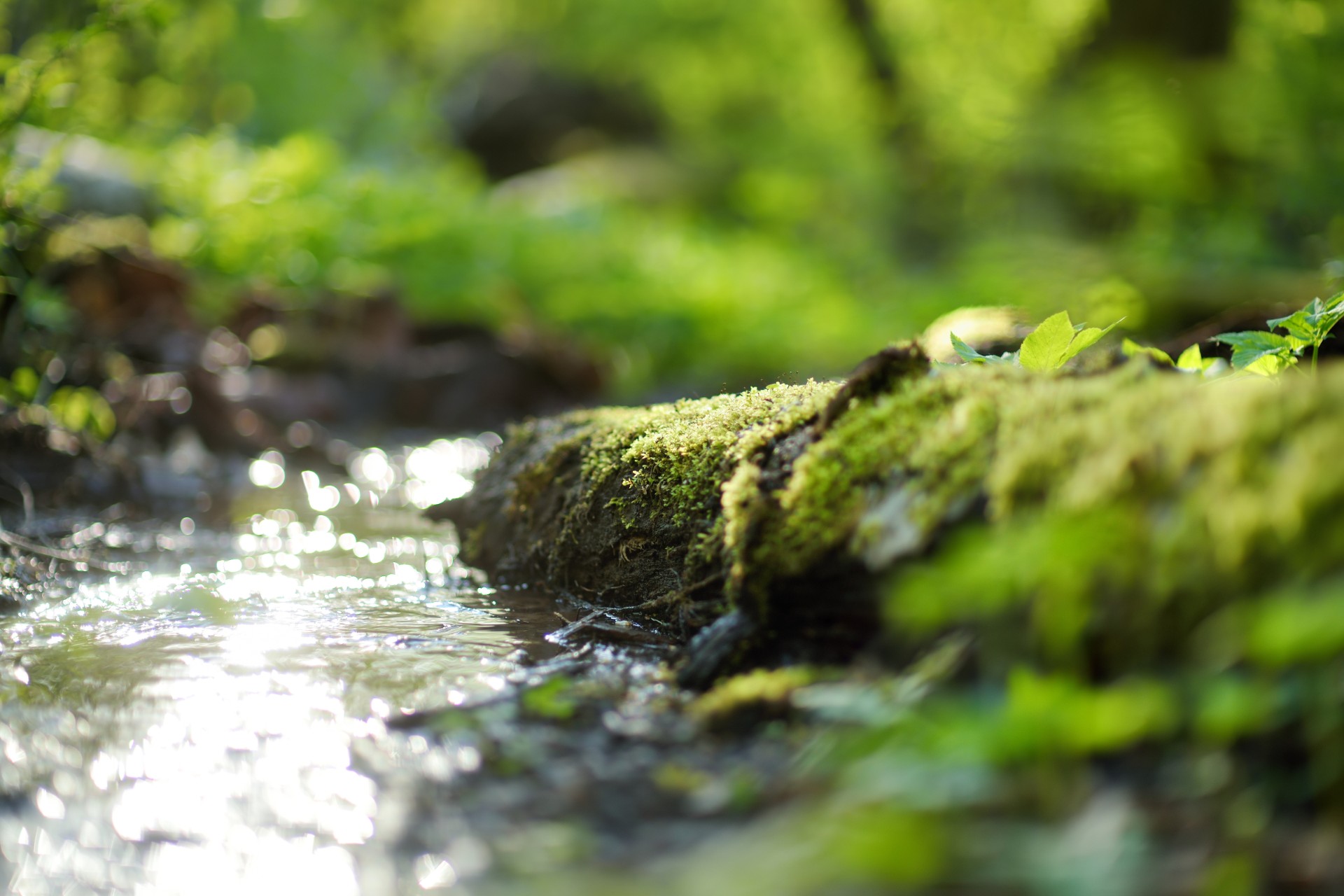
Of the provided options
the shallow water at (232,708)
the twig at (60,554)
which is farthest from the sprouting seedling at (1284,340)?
the twig at (60,554)

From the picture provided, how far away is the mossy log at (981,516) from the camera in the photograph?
4.05 ft

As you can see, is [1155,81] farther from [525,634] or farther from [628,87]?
[628,87]

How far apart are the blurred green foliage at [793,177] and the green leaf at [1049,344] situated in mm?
1812

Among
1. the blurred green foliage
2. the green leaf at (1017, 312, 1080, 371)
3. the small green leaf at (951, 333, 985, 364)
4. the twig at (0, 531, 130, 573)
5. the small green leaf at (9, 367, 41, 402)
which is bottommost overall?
the twig at (0, 531, 130, 573)

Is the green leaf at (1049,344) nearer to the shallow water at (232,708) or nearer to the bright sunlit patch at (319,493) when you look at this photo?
the shallow water at (232,708)

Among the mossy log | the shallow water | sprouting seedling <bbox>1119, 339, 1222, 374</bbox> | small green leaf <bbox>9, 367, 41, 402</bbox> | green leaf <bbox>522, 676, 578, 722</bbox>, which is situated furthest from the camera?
small green leaf <bbox>9, 367, 41, 402</bbox>

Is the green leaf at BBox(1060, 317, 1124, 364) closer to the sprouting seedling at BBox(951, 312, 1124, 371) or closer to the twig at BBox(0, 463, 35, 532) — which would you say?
the sprouting seedling at BBox(951, 312, 1124, 371)

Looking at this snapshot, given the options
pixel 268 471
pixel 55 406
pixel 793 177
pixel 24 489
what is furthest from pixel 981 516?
pixel 793 177

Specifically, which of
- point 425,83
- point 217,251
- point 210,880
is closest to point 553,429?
point 210,880

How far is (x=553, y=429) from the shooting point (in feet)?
11.0

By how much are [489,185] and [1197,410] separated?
19.3 metres

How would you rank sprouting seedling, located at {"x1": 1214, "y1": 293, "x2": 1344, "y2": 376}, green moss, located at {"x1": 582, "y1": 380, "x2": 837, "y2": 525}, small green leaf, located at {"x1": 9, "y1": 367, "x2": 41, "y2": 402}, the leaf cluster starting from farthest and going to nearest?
the leaf cluster → small green leaf, located at {"x1": 9, "y1": 367, "x2": 41, "y2": 402} → green moss, located at {"x1": 582, "y1": 380, "x2": 837, "y2": 525} → sprouting seedling, located at {"x1": 1214, "y1": 293, "x2": 1344, "y2": 376}

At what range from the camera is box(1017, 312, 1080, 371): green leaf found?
2070 millimetres

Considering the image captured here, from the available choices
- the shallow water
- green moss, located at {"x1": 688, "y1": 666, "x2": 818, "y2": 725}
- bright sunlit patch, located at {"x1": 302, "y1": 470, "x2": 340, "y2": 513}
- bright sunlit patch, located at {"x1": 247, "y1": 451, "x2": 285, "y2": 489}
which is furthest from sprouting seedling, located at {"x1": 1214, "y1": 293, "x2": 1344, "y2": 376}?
bright sunlit patch, located at {"x1": 247, "y1": 451, "x2": 285, "y2": 489}
